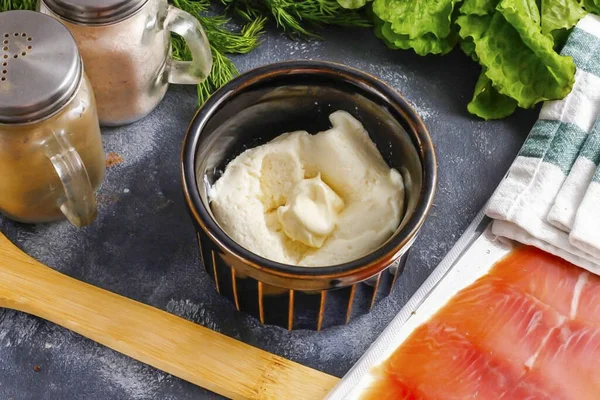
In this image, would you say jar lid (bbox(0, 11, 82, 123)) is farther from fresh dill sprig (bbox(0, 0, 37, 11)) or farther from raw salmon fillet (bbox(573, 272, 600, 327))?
raw salmon fillet (bbox(573, 272, 600, 327))

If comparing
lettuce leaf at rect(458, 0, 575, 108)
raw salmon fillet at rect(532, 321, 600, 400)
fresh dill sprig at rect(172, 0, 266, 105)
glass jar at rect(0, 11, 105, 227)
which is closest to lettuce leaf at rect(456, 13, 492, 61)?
lettuce leaf at rect(458, 0, 575, 108)

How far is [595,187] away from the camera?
4.17 ft

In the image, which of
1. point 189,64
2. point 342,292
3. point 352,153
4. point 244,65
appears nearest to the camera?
point 342,292

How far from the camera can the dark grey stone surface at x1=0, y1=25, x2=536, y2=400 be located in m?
1.16

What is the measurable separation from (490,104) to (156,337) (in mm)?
729

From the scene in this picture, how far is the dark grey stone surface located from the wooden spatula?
0.13 ft

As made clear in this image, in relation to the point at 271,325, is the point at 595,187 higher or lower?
higher

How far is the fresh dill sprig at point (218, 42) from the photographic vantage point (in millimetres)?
1425

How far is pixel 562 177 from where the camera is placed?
51.6 inches

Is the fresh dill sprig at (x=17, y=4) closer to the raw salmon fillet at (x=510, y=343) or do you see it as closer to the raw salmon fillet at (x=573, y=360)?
the raw salmon fillet at (x=510, y=343)

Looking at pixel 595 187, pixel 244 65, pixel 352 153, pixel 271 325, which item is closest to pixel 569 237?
pixel 595 187

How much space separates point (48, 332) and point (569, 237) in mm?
818

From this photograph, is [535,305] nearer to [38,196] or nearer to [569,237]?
[569,237]

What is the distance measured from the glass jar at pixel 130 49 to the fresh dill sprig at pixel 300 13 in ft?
0.68
